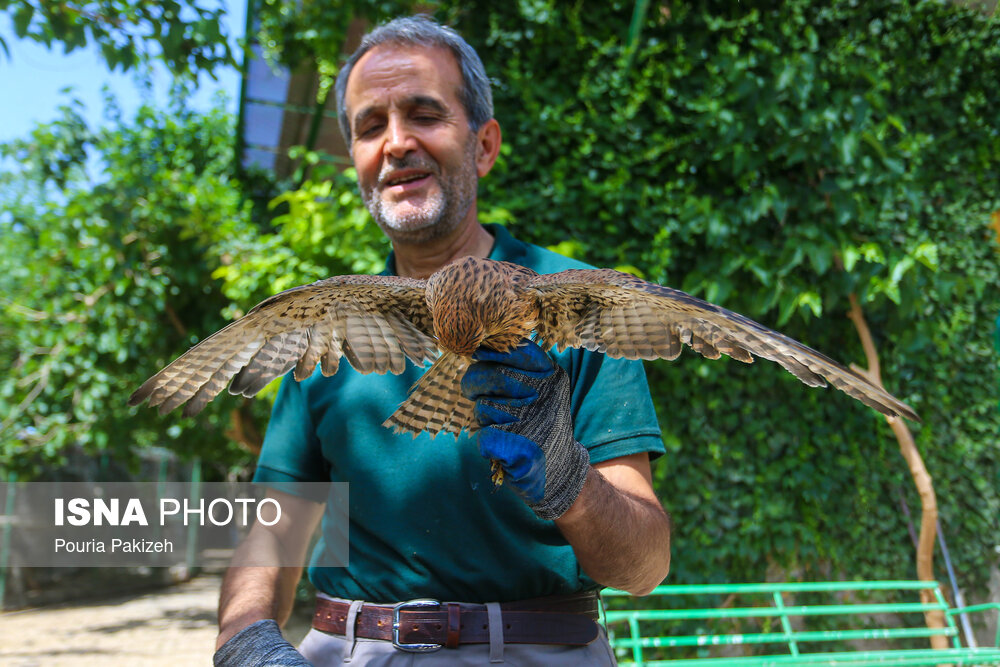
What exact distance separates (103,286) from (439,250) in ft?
17.8

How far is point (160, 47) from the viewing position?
12.8ft

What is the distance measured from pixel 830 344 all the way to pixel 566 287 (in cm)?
Result: 384

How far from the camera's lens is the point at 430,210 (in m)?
2.05

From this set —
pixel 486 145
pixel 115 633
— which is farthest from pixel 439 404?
pixel 115 633

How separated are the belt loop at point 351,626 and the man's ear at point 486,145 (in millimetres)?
1378

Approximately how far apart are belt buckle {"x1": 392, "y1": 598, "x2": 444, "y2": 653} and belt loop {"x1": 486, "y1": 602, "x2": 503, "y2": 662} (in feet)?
0.41

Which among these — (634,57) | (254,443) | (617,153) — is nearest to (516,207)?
(617,153)

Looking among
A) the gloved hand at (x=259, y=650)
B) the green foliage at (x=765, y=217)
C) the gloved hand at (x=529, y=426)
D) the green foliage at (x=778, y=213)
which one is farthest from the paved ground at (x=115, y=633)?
the gloved hand at (x=529, y=426)

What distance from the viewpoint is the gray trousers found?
63.8 inches

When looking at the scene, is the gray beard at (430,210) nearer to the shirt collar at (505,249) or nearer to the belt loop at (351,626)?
the shirt collar at (505,249)

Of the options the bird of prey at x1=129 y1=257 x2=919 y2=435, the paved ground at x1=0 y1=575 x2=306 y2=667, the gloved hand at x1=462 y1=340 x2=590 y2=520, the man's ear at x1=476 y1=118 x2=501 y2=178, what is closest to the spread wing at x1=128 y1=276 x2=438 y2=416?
the bird of prey at x1=129 y1=257 x2=919 y2=435

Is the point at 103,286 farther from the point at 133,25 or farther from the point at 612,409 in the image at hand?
the point at 612,409

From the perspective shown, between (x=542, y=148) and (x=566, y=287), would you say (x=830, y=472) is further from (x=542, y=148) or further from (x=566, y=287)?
(x=566, y=287)

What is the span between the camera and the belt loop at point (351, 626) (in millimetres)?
1725
